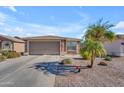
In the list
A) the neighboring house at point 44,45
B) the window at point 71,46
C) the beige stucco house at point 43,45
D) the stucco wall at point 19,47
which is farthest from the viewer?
the window at point 71,46

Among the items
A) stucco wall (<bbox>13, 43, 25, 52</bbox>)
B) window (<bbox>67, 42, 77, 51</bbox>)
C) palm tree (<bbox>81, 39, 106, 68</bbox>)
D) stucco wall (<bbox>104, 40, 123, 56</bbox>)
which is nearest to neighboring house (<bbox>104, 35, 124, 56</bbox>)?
stucco wall (<bbox>104, 40, 123, 56</bbox>)

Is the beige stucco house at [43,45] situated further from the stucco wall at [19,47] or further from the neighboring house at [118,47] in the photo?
the neighboring house at [118,47]

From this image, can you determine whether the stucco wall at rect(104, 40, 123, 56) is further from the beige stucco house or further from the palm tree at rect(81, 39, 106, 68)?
the palm tree at rect(81, 39, 106, 68)

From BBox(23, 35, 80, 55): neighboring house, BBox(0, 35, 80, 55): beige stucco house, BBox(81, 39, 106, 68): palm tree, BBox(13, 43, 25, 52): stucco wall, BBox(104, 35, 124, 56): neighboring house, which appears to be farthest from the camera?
BBox(23, 35, 80, 55): neighboring house

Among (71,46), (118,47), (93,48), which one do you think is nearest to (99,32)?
(93,48)

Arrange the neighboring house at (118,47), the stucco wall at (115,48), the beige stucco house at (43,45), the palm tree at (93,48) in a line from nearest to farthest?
1. the palm tree at (93,48)
2. the neighboring house at (118,47)
3. the stucco wall at (115,48)
4. the beige stucco house at (43,45)

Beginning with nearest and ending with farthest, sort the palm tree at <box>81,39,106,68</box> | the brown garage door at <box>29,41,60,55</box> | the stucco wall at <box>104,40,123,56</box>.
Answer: the palm tree at <box>81,39,106,68</box> < the stucco wall at <box>104,40,123,56</box> < the brown garage door at <box>29,41,60,55</box>

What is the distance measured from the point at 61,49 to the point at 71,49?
2.34 metres

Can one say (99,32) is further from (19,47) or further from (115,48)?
(19,47)

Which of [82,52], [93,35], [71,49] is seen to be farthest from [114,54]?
[82,52]

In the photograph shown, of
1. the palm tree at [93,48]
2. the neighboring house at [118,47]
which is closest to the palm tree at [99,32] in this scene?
the palm tree at [93,48]

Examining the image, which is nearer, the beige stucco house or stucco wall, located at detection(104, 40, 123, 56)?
stucco wall, located at detection(104, 40, 123, 56)
